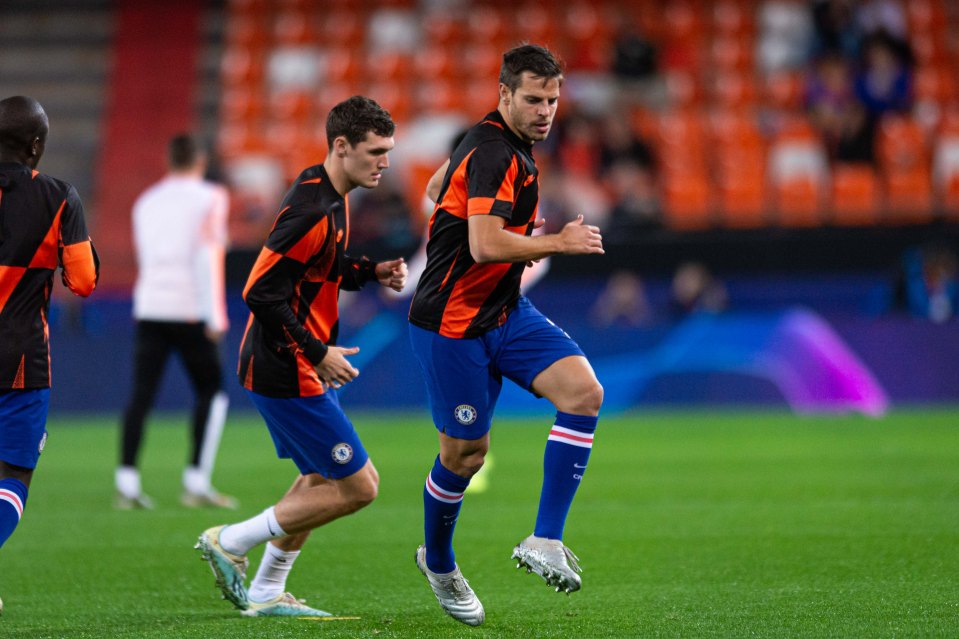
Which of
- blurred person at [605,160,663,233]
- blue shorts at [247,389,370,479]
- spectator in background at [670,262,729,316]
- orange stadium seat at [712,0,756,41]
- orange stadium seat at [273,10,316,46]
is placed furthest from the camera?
orange stadium seat at [273,10,316,46]

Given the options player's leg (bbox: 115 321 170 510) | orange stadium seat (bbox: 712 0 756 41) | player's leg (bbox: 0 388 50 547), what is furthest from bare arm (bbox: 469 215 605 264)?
Result: orange stadium seat (bbox: 712 0 756 41)

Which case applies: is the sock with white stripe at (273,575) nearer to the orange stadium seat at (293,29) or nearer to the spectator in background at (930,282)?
the spectator in background at (930,282)

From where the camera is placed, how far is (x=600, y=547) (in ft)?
22.1

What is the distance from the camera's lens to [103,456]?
458 inches

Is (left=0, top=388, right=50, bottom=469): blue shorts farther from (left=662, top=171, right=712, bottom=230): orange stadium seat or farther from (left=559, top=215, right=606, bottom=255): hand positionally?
(left=662, top=171, right=712, bottom=230): orange stadium seat

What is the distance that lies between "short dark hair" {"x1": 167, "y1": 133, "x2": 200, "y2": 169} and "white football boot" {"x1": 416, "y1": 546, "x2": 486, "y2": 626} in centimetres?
436

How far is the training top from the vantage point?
858 cm

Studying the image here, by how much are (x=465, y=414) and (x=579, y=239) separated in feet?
2.70

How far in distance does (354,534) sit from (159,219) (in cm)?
265

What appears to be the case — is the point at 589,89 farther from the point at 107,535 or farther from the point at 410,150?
the point at 107,535

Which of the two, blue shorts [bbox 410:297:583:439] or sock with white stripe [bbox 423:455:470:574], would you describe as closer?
blue shorts [bbox 410:297:583:439]

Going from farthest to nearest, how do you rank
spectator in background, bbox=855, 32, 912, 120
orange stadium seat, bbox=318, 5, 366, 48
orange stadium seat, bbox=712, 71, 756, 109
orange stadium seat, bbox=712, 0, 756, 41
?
orange stadium seat, bbox=318, 5, 366, 48 → orange stadium seat, bbox=712, 0, 756, 41 → orange stadium seat, bbox=712, 71, 756, 109 → spectator in background, bbox=855, 32, 912, 120

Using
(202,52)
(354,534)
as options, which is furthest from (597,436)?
(202,52)

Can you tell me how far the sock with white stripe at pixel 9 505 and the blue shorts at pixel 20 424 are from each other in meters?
0.08
